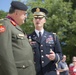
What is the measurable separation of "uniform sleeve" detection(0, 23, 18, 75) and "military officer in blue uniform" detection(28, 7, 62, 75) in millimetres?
1026

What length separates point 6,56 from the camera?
3.85 m

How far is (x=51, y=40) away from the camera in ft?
16.9

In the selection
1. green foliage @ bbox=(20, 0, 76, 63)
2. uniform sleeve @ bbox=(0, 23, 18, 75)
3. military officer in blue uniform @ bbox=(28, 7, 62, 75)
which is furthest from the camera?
green foliage @ bbox=(20, 0, 76, 63)

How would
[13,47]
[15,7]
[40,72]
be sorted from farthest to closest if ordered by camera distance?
[40,72]
[15,7]
[13,47]

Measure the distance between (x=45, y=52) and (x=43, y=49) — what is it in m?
0.06

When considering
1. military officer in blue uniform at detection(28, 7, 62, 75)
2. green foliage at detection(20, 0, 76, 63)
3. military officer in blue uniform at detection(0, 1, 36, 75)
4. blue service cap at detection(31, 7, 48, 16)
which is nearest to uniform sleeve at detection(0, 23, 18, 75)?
military officer in blue uniform at detection(0, 1, 36, 75)

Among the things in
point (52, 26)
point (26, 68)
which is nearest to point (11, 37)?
point (26, 68)

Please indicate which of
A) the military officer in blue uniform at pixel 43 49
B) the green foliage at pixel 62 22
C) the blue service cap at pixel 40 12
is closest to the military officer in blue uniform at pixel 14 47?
the military officer in blue uniform at pixel 43 49

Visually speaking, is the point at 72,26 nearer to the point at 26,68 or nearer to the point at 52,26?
the point at 52,26

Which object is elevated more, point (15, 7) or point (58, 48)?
point (15, 7)

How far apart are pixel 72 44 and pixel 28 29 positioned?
3.82 metres

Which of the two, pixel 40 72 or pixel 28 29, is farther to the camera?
pixel 28 29

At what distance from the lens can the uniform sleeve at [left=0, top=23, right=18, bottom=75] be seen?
3826 mm

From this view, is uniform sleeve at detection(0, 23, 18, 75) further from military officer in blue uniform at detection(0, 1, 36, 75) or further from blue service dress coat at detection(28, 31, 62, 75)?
blue service dress coat at detection(28, 31, 62, 75)
